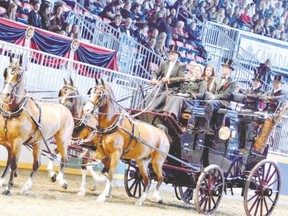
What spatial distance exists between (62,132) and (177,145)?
6.21 feet

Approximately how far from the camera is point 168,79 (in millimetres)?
13055

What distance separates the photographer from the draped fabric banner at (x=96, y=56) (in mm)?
17516

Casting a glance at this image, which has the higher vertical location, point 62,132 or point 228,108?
point 228,108

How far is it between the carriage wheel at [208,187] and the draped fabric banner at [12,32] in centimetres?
554

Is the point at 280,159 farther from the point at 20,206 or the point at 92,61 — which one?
the point at 20,206

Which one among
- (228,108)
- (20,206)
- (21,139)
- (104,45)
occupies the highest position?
(104,45)

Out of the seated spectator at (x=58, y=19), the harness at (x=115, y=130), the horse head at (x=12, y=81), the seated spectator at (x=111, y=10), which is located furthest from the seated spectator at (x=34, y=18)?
the horse head at (x=12, y=81)

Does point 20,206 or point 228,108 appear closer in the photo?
point 20,206

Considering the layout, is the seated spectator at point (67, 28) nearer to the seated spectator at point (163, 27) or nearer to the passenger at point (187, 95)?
the seated spectator at point (163, 27)

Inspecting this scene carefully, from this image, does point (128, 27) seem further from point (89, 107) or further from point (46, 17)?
point (89, 107)

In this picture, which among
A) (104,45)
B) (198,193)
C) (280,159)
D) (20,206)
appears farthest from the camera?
(104,45)

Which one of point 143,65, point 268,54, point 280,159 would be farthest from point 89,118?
point 268,54

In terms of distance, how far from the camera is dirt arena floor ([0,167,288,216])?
1020 cm

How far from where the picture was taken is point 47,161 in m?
14.5
